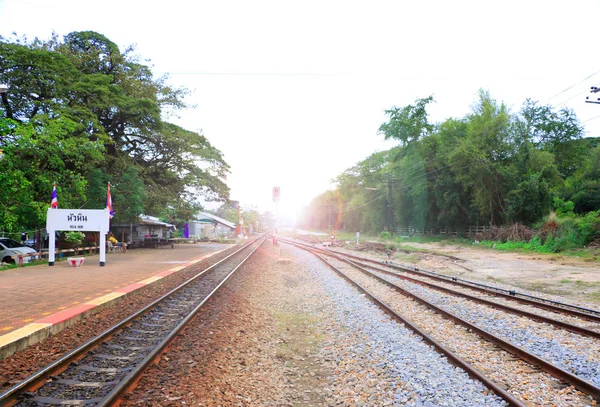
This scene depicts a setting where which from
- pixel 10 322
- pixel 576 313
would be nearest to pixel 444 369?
pixel 576 313

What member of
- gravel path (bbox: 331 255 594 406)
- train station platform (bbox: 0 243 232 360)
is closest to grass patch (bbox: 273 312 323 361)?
gravel path (bbox: 331 255 594 406)

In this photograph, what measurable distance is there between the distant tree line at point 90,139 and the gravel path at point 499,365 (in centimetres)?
1458

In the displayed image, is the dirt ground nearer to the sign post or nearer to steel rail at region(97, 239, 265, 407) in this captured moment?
steel rail at region(97, 239, 265, 407)

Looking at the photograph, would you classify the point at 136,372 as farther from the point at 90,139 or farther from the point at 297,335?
the point at 90,139

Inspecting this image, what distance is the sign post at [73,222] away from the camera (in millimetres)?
14383

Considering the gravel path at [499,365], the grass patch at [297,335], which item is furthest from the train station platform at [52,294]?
the gravel path at [499,365]

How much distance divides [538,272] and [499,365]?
12.5 m

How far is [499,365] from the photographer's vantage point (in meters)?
4.85

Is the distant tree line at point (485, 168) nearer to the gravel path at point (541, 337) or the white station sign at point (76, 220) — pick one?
the gravel path at point (541, 337)

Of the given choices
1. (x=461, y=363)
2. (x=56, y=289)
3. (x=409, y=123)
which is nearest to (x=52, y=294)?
(x=56, y=289)

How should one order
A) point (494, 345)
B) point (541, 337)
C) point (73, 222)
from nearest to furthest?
point (494, 345) < point (541, 337) < point (73, 222)

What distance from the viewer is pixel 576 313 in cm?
756

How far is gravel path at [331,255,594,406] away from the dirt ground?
4.81 meters

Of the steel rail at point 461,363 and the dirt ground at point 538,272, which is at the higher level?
the steel rail at point 461,363
